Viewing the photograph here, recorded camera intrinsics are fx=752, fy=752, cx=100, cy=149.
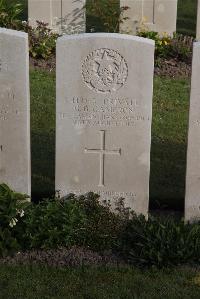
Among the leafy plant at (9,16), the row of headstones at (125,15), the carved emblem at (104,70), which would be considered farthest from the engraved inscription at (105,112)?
the row of headstones at (125,15)

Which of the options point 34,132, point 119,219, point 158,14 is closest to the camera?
point 119,219

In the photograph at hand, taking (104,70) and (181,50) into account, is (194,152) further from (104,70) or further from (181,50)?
(181,50)

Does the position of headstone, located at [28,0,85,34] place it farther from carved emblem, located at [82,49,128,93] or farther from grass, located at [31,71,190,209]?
carved emblem, located at [82,49,128,93]

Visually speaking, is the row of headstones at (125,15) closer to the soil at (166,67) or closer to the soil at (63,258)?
the soil at (166,67)

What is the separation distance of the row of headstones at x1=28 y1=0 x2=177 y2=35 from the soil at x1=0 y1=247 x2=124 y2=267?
7.78m

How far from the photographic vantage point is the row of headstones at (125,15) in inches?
560

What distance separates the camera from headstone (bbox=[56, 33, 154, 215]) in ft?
23.9

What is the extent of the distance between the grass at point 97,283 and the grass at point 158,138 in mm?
1600

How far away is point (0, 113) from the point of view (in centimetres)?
747

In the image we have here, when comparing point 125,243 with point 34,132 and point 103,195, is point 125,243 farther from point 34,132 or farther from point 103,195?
point 34,132

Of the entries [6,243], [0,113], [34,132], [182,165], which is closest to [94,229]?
[6,243]

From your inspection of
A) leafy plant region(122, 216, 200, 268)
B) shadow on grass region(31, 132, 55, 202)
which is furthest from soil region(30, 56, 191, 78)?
leafy plant region(122, 216, 200, 268)

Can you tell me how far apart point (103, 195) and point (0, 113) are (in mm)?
1362

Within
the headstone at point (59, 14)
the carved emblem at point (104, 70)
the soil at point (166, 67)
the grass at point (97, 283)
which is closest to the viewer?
the grass at point (97, 283)
